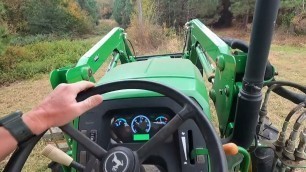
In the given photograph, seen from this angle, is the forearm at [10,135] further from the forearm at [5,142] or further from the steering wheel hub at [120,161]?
the steering wheel hub at [120,161]

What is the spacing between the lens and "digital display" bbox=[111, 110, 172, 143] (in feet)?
4.82

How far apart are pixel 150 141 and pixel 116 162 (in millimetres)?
153

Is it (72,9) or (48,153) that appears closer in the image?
(48,153)

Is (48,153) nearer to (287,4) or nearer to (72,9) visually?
(287,4)

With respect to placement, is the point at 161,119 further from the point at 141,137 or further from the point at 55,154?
the point at 55,154

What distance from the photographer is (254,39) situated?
123cm

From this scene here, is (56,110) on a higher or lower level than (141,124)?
higher

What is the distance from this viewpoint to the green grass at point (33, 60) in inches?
389

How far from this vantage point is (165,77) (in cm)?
177

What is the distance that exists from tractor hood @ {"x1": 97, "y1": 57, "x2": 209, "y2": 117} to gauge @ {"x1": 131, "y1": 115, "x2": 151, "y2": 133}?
0.34 ft

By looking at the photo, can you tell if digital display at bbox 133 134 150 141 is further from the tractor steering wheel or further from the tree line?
the tree line

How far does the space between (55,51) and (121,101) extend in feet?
42.4

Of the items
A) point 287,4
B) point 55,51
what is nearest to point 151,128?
point 55,51

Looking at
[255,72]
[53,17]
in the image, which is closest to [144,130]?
[255,72]
